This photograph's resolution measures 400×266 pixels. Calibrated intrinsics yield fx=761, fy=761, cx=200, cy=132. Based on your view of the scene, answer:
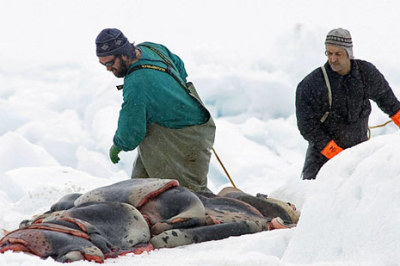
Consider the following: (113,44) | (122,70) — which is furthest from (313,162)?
(113,44)

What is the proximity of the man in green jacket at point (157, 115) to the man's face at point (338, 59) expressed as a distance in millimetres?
Result: 967

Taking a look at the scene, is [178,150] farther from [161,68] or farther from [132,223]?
[132,223]

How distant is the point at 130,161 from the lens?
14.0m

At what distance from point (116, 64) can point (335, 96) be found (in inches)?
62.5

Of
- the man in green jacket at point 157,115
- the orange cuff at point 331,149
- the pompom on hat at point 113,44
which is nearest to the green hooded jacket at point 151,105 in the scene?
the man in green jacket at point 157,115

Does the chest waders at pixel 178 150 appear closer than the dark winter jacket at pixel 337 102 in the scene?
Yes

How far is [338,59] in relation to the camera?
5.33 m

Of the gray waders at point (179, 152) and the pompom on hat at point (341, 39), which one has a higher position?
the pompom on hat at point (341, 39)

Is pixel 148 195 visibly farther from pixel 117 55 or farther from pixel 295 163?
pixel 295 163

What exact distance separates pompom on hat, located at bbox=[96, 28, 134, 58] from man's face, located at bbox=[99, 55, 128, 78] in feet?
0.10

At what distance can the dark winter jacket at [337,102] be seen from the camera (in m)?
5.40

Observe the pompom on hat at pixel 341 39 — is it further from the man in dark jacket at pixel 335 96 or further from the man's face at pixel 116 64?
the man's face at pixel 116 64

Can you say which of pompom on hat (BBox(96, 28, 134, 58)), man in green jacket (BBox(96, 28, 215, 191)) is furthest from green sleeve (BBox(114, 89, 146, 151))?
pompom on hat (BBox(96, 28, 134, 58))

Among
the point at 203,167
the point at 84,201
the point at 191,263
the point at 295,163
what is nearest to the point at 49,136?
the point at 295,163
